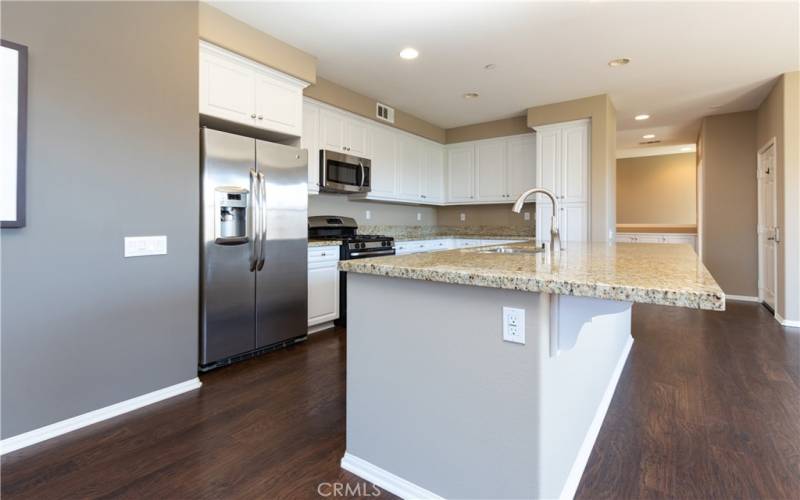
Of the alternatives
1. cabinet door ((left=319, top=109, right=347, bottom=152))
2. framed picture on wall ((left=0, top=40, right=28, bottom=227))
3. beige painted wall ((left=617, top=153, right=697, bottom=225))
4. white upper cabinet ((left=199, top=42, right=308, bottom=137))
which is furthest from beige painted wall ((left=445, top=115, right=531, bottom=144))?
beige painted wall ((left=617, top=153, right=697, bottom=225))

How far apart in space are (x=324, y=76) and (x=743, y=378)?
4202 mm

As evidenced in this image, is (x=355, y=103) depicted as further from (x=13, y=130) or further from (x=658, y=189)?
(x=658, y=189)

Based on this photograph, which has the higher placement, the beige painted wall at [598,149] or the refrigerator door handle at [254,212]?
the beige painted wall at [598,149]

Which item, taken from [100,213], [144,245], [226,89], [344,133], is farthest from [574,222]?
[100,213]

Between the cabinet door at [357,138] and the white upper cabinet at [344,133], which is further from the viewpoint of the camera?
the cabinet door at [357,138]

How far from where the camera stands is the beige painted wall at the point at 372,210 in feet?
15.1

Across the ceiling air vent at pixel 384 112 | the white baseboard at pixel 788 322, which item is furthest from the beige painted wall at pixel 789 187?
the ceiling air vent at pixel 384 112

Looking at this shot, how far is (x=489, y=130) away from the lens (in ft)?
18.9

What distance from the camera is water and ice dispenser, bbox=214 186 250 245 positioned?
2.78m

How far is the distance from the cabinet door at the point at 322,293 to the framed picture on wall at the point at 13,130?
6.72ft

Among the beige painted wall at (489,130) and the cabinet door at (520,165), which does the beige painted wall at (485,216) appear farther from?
the beige painted wall at (489,130)

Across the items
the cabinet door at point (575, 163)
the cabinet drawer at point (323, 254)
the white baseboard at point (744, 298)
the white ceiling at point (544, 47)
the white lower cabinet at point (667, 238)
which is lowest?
the white baseboard at point (744, 298)

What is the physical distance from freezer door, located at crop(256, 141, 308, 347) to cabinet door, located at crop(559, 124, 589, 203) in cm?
313

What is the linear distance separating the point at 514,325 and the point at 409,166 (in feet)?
14.6
